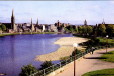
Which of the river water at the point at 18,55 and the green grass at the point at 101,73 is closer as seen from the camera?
the green grass at the point at 101,73

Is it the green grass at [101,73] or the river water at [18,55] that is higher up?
the green grass at [101,73]

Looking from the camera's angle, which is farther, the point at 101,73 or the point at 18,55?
the point at 18,55

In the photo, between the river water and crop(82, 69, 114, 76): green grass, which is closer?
crop(82, 69, 114, 76): green grass

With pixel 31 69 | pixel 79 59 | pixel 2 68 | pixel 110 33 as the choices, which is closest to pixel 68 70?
pixel 31 69

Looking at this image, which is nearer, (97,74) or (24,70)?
(97,74)

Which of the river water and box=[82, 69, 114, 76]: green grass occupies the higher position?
box=[82, 69, 114, 76]: green grass

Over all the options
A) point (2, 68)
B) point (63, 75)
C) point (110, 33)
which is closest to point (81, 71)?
point (63, 75)

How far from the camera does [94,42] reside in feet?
235

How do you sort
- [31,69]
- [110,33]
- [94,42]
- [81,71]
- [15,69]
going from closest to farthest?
[81,71]
[31,69]
[15,69]
[94,42]
[110,33]

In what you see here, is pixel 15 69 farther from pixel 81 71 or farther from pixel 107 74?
pixel 107 74

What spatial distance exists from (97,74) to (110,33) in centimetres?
8883

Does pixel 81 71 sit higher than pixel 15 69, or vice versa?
pixel 81 71

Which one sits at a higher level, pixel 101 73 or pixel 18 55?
pixel 101 73

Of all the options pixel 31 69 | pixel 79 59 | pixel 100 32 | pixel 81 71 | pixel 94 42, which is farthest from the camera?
pixel 100 32
